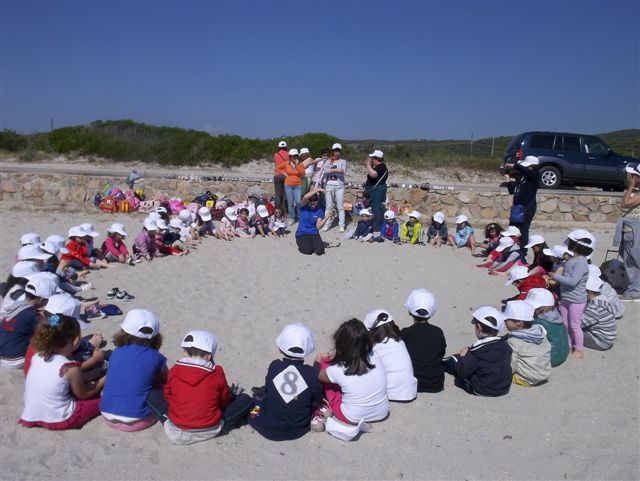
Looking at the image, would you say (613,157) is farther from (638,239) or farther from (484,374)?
(484,374)

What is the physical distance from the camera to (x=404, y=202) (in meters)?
12.0

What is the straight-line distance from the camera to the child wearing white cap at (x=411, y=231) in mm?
Result: 9625

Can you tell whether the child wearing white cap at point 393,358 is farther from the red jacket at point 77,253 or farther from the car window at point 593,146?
the car window at point 593,146

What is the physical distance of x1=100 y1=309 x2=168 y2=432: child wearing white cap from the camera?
3553 mm

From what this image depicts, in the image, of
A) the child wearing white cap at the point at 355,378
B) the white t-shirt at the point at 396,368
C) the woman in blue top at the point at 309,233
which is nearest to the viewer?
the child wearing white cap at the point at 355,378

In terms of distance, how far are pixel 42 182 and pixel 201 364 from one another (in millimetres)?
11475

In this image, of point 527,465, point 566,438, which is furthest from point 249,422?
point 566,438

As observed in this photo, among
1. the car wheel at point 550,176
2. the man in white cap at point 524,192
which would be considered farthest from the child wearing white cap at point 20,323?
the car wheel at point 550,176

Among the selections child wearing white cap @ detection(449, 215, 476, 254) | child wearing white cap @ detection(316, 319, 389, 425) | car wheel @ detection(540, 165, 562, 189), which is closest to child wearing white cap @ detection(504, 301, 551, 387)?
child wearing white cap @ detection(316, 319, 389, 425)

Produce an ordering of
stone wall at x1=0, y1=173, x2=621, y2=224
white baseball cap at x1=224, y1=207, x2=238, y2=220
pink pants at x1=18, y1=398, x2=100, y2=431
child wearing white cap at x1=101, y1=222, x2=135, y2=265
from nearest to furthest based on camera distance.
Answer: pink pants at x1=18, y1=398, x2=100, y2=431 < child wearing white cap at x1=101, y1=222, x2=135, y2=265 < white baseball cap at x1=224, y1=207, x2=238, y2=220 < stone wall at x1=0, y1=173, x2=621, y2=224

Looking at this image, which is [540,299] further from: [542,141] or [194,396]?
[542,141]

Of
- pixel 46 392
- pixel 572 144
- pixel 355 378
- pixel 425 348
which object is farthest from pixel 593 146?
pixel 46 392

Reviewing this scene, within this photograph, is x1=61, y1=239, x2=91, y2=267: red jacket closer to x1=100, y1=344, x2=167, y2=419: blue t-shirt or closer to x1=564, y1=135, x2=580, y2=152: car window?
x1=100, y1=344, x2=167, y2=419: blue t-shirt

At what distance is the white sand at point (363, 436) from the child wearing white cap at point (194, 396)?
11 cm
